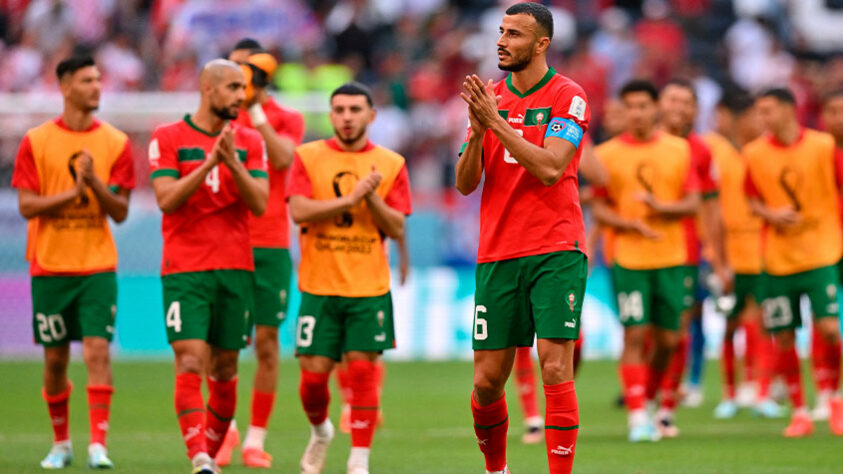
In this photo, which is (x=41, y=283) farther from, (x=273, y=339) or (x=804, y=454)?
(x=804, y=454)

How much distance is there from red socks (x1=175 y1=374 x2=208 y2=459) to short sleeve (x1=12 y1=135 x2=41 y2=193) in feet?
7.06

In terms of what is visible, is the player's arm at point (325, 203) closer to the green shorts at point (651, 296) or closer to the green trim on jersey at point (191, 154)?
the green trim on jersey at point (191, 154)

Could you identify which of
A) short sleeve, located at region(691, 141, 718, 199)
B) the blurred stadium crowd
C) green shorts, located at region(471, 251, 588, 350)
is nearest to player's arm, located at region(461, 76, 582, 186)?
green shorts, located at region(471, 251, 588, 350)

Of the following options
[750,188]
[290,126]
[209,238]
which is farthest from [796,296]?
[209,238]

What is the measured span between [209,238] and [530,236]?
2.42 m

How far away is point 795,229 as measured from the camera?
481 inches

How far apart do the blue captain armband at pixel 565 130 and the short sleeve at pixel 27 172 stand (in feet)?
13.8

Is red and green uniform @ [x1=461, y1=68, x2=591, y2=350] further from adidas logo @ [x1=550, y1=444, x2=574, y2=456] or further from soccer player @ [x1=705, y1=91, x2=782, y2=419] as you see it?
soccer player @ [x1=705, y1=91, x2=782, y2=419]

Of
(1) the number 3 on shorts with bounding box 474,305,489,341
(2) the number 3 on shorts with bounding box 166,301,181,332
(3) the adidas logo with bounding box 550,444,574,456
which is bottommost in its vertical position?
Answer: (3) the adidas logo with bounding box 550,444,574,456

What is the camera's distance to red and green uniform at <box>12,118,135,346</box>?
9.80m

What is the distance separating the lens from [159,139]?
894cm

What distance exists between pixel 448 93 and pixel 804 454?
14.7 meters

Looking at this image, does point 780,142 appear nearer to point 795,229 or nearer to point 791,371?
point 795,229

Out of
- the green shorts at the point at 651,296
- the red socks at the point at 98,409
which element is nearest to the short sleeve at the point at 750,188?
the green shorts at the point at 651,296
